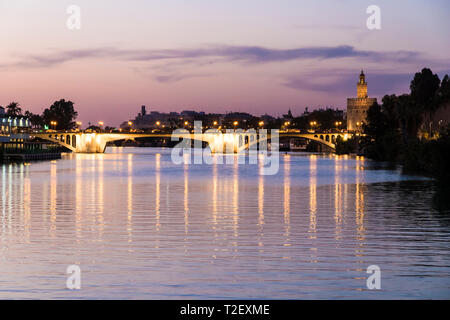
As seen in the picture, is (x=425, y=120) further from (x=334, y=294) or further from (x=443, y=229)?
(x=334, y=294)

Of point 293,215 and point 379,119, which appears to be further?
point 379,119

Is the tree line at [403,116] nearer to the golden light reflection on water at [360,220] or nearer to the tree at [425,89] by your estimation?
the tree at [425,89]

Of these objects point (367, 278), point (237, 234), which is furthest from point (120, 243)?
point (367, 278)

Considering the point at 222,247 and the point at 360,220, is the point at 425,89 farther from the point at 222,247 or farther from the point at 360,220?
the point at 222,247

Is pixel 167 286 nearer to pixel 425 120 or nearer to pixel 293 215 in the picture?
pixel 293 215

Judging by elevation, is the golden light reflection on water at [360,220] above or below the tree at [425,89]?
below

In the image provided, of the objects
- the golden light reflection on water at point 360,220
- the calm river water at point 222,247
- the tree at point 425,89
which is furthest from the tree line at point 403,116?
the calm river water at point 222,247

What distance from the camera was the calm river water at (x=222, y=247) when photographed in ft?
61.2

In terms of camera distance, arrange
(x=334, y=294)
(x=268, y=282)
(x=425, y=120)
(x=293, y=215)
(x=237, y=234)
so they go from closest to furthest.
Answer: (x=334, y=294), (x=268, y=282), (x=237, y=234), (x=293, y=215), (x=425, y=120)

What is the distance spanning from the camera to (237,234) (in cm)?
2914

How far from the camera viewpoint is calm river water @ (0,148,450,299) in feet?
61.2
